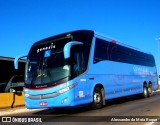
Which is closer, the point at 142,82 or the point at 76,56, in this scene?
the point at 76,56

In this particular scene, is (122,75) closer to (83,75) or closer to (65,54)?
(83,75)

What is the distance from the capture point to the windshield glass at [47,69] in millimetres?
13266

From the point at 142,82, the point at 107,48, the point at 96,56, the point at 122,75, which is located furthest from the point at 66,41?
the point at 142,82

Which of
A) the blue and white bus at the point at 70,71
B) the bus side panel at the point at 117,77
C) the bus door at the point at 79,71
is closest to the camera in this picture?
the blue and white bus at the point at 70,71

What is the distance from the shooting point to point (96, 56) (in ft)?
50.7

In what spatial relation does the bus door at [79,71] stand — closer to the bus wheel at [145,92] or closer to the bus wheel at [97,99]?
the bus wheel at [97,99]

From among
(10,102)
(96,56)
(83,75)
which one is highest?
(96,56)

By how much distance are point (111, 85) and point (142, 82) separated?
677 centimetres

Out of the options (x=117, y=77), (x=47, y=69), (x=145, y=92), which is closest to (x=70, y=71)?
(x=47, y=69)

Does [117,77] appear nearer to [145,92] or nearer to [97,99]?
[97,99]

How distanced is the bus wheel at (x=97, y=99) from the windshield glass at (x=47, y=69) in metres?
2.48

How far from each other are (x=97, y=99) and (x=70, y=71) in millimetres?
2704

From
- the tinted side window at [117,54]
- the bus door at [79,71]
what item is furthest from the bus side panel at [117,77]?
the bus door at [79,71]

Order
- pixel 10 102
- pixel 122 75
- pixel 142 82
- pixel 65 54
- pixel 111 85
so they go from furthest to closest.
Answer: pixel 142 82
pixel 10 102
pixel 122 75
pixel 111 85
pixel 65 54
